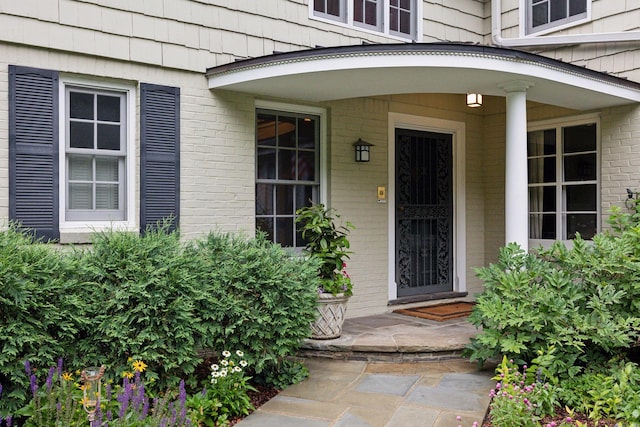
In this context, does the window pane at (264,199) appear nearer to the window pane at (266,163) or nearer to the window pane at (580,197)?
the window pane at (266,163)

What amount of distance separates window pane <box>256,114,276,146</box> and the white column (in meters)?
2.29

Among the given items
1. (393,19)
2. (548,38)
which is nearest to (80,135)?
(393,19)

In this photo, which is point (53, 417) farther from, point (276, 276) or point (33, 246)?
point (276, 276)

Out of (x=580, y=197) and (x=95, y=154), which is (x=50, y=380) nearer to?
(x=95, y=154)

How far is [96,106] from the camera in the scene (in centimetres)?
480

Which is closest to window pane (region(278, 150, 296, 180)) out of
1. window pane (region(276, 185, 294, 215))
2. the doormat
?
window pane (region(276, 185, 294, 215))

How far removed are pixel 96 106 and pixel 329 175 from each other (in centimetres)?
247

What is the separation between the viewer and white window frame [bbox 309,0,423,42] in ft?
20.0

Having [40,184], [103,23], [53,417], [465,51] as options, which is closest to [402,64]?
[465,51]

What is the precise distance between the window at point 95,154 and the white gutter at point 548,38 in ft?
15.2

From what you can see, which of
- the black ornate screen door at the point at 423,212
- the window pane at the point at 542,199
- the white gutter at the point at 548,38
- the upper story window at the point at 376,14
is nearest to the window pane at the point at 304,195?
the black ornate screen door at the point at 423,212

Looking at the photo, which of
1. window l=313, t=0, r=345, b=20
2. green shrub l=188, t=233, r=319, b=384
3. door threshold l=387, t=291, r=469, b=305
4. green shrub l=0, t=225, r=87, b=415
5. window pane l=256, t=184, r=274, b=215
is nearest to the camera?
green shrub l=0, t=225, r=87, b=415

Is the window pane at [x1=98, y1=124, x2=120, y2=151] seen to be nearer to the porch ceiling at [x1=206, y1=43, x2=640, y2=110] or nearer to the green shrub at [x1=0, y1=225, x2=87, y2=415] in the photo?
the porch ceiling at [x1=206, y1=43, x2=640, y2=110]

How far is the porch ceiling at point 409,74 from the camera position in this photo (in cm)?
467
